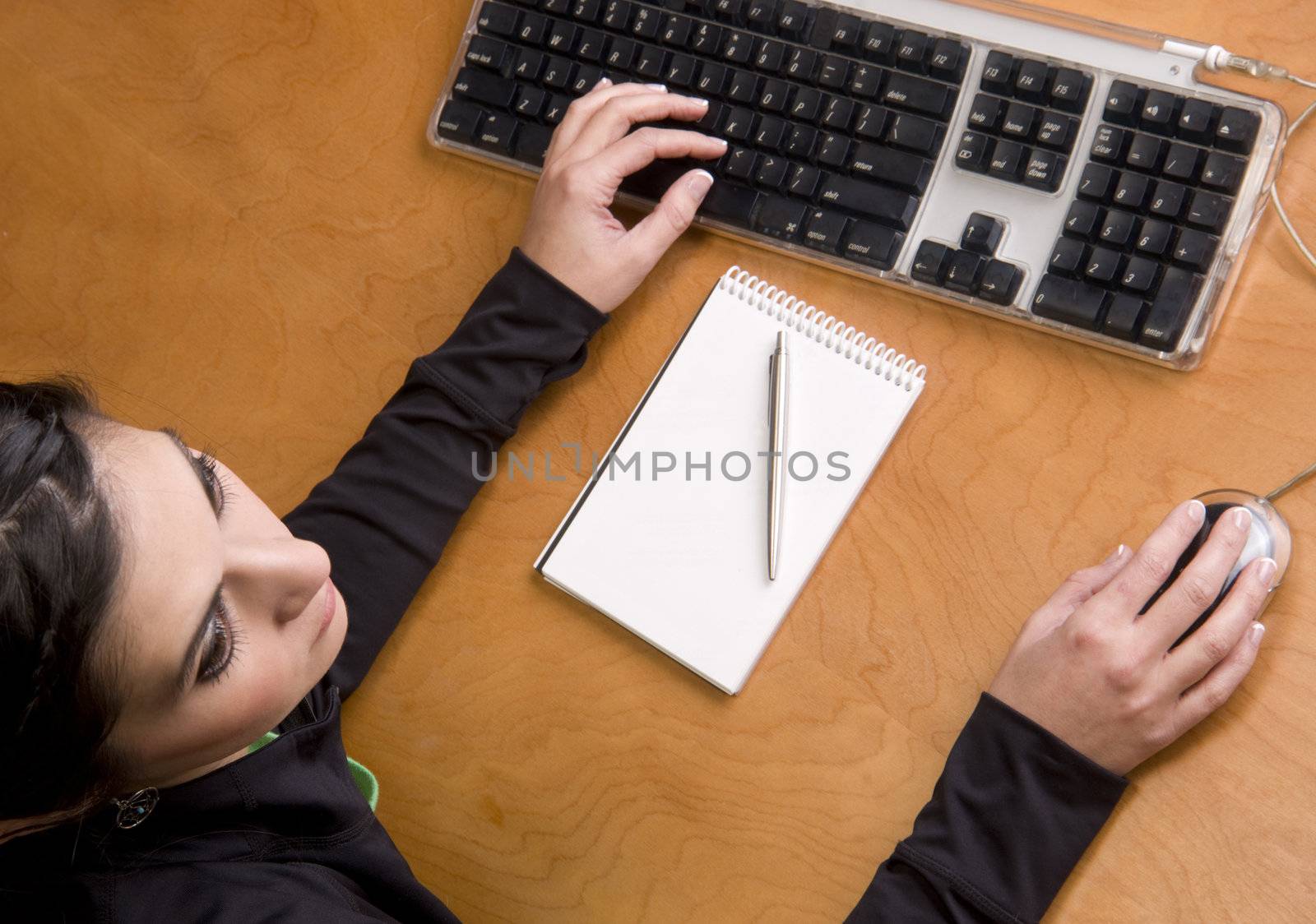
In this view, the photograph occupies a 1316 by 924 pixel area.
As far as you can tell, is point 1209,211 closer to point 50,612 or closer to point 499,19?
point 499,19

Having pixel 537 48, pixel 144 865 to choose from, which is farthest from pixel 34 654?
pixel 537 48

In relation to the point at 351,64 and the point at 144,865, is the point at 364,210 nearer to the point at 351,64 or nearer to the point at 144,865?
the point at 351,64

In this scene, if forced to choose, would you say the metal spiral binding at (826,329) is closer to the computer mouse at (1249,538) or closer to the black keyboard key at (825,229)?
the black keyboard key at (825,229)

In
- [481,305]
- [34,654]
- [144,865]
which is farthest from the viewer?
[481,305]

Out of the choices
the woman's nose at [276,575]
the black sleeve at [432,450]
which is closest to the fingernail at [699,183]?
the black sleeve at [432,450]

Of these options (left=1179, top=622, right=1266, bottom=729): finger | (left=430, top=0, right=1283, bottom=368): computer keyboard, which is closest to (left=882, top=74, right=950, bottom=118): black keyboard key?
(left=430, top=0, right=1283, bottom=368): computer keyboard

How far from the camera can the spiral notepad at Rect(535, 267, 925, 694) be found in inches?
26.7

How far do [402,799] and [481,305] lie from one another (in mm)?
327

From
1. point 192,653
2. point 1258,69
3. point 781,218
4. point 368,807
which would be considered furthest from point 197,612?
point 1258,69

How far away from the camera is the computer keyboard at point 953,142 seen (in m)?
0.64

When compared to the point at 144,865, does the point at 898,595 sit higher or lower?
higher

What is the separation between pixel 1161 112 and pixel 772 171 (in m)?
0.23

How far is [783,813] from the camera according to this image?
0.66 meters

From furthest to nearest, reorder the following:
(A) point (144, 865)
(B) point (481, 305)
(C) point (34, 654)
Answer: (B) point (481, 305) < (A) point (144, 865) < (C) point (34, 654)
